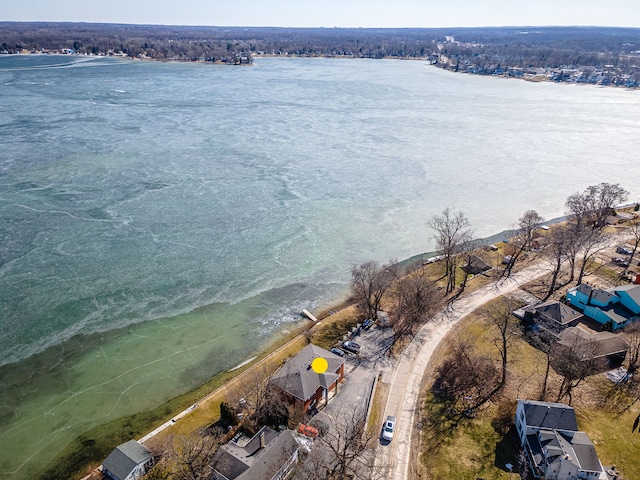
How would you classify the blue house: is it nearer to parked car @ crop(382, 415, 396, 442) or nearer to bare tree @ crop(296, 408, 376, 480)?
parked car @ crop(382, 415, 396, 442)

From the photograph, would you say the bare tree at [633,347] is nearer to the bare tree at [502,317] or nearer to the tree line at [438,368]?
the tree line at [438,368]

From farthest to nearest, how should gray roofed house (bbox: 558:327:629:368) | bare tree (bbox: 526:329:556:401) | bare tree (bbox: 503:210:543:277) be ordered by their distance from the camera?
bare tree (bbox: 503:210:543:277)
bare tree (bbox: 526:329:556:401)
gray roofed house (bbox: 558:327:629:368)

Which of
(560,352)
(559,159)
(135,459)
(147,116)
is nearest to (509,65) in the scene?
(559,159)

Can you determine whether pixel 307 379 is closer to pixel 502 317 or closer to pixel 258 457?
pixel 258 457

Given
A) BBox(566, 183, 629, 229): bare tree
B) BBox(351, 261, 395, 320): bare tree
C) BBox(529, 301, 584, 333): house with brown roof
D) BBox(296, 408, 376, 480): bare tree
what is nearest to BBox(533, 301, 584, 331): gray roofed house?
BBox(529, 301, 584, 333): house with brown roof

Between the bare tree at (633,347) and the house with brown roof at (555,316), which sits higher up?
the house with brown roof at (555,316)

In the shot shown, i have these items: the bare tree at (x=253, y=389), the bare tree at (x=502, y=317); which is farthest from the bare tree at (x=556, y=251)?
the bare tree at (x=253, y=389)
